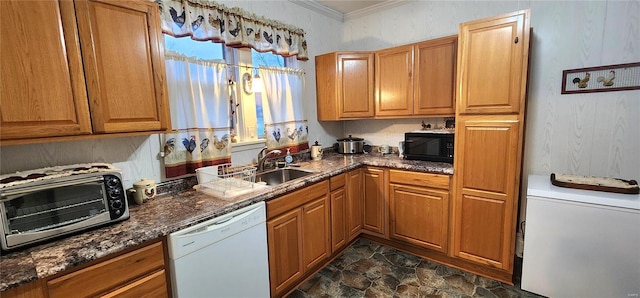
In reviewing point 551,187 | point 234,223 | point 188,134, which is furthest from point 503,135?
point 188,134

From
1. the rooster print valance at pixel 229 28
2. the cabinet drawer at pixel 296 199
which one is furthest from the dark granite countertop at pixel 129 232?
the rooster print valance at pixel 229 28

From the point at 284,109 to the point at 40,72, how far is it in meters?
1.81

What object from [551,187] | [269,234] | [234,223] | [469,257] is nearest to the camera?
[234,223]

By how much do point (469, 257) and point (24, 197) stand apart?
9.46 feet

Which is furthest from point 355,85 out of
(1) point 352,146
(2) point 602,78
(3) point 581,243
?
(3) point 581,243

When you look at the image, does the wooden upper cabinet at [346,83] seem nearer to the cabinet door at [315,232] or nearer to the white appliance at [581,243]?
the cabinet door at [315,232]

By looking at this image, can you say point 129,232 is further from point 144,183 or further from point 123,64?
point 123,64

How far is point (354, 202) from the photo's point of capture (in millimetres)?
2723

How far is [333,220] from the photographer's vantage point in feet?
8.02

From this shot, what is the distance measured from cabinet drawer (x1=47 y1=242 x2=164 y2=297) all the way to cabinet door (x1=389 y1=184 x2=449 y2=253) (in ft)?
6.62

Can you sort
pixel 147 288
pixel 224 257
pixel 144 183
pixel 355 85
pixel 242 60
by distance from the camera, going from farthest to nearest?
pixel 355 85
pixel 242 60
pixel 144 183
pixel 224 257
pixel 147 288

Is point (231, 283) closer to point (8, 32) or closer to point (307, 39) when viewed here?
point (8, 32)

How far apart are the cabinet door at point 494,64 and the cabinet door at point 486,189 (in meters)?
0.13

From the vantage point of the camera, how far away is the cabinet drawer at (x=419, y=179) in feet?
7.74
